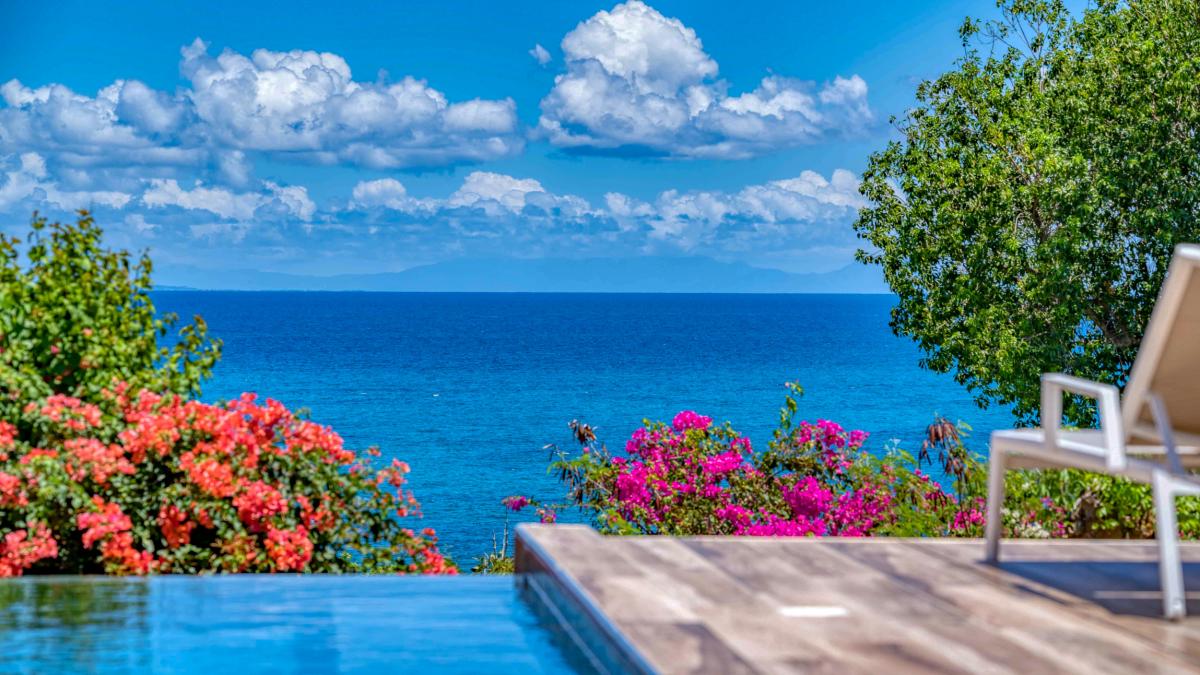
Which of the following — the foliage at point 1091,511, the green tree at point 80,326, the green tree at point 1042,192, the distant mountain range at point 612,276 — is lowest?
the foliage at point 1091,511

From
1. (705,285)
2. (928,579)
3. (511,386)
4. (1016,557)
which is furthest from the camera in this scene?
(705,285)

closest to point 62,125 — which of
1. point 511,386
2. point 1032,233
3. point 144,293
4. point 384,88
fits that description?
point 384,88

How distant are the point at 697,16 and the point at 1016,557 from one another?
102 metres

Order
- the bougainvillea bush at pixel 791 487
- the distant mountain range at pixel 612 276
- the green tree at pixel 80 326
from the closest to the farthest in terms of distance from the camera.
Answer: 1. the green tree at pixel 80 326
2. the bougainvillea bush at pixel 791 487
3. the distant mountain range at pixel 612 276

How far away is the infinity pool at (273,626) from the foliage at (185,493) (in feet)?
3.12

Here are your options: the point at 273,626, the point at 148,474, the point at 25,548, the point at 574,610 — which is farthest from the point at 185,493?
the point at 574,610

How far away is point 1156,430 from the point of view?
13.0ft

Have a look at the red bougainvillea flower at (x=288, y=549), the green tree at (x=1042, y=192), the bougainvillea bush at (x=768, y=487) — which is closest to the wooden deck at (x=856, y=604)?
the red bougainvillea flower at (x=288, y=549)

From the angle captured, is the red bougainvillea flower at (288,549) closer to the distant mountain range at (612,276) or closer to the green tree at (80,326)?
the green tree at (80,326)

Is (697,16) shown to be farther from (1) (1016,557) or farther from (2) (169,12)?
(1) (1016,557)

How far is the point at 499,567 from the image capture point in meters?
8.54

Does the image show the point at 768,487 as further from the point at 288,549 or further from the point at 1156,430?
the point at 1156,430

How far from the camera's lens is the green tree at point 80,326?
5820 millimetres

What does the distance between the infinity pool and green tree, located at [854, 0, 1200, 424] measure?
41.1 feet
